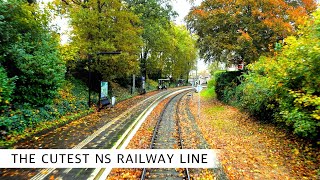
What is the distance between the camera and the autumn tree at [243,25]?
725 inches

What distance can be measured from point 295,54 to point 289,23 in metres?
11.8

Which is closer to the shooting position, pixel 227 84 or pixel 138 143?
pixel 138 143

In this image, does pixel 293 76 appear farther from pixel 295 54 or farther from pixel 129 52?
pixel 129 52

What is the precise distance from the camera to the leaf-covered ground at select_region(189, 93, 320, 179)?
24.5ft

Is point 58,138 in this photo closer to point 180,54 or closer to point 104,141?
point 104,141

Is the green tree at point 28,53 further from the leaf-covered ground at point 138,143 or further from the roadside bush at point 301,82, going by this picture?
the roadside bush at point 301,82

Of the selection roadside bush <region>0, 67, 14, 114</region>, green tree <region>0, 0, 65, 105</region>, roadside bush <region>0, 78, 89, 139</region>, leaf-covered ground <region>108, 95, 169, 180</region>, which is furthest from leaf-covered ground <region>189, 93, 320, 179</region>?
green tree <region>0, 0, 65, 105</region>

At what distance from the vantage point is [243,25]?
65.0 feet

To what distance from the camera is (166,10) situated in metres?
29.3

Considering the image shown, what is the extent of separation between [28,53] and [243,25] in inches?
650

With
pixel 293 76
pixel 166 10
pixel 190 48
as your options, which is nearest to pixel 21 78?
pixel 293 76

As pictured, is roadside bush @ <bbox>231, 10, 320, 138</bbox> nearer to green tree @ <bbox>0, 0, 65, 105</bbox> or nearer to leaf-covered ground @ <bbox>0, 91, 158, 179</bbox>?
leaf-covered ground @ <bbox>0, 91, 158, 179</bbox>

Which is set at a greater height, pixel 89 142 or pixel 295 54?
pixel 295 54

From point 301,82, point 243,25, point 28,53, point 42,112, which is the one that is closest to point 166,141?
point 301,82
